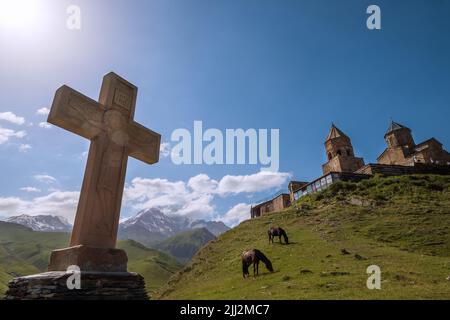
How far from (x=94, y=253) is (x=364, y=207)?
32.6m

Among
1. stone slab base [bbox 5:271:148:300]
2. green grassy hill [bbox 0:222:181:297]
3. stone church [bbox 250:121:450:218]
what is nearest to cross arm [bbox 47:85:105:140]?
stone slab base [bbox 5:271:148:300]

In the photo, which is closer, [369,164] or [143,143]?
[143,143]

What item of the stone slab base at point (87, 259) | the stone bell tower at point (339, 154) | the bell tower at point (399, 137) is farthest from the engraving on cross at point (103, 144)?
the bell tower at point (399, 137)

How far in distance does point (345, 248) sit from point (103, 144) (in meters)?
18.1

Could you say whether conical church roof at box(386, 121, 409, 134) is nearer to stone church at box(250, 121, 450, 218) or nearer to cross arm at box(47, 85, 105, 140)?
stone church at box(250, 121, 450, 218)

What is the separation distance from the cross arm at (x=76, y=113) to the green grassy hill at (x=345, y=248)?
27.0ft

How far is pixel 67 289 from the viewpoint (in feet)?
17.2

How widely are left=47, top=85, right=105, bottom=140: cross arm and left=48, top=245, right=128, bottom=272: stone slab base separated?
121 inches

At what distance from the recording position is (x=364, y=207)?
3253cm

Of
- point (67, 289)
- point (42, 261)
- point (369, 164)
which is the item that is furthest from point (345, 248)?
point (42, 261)

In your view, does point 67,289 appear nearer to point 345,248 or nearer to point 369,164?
point 345,248

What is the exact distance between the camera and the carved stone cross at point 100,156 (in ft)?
20.8
